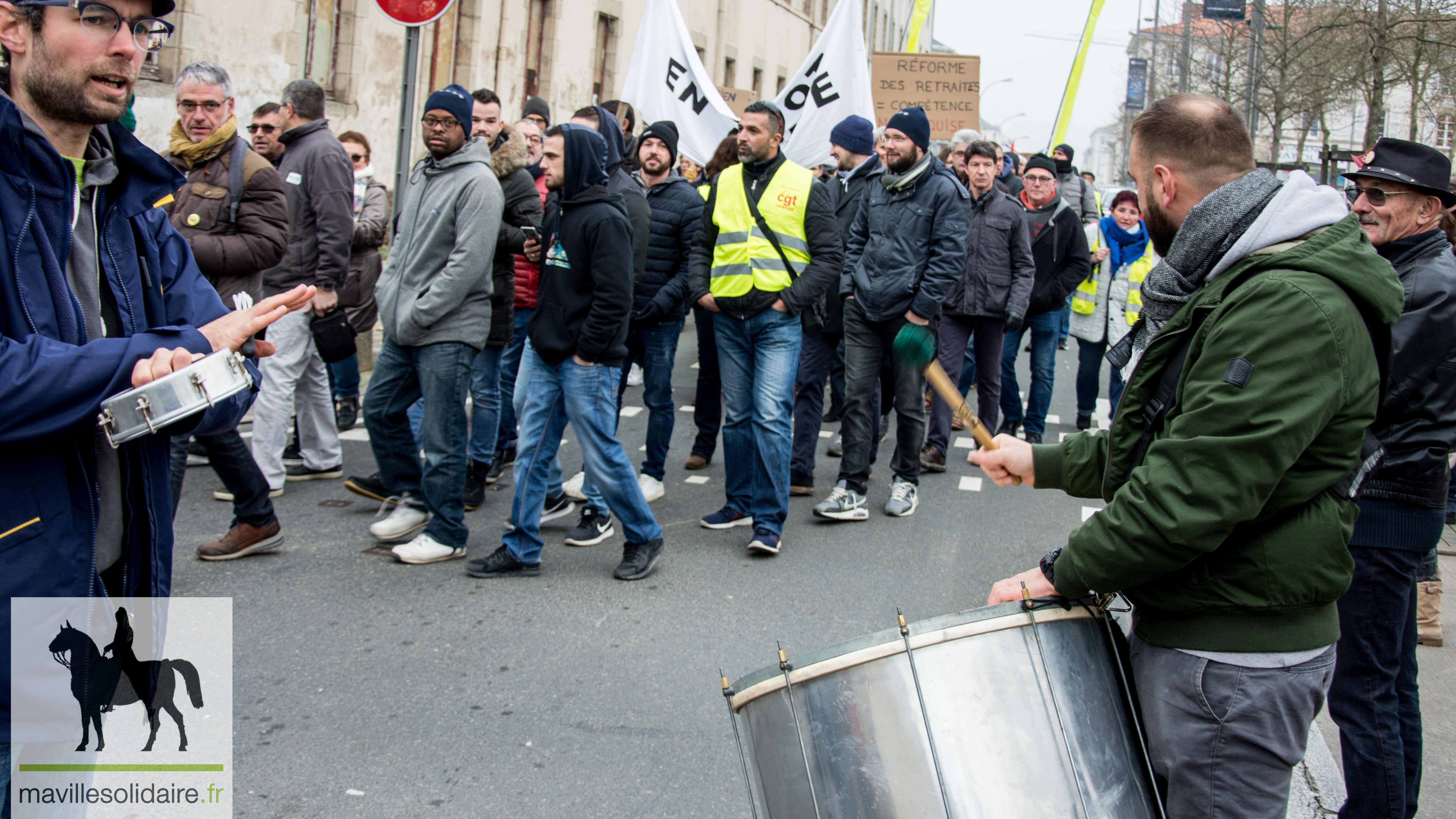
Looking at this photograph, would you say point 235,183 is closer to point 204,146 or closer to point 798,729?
point 204,146

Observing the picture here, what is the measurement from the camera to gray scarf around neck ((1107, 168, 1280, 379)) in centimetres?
219

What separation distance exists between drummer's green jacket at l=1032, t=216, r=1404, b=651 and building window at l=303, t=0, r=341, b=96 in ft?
48.0

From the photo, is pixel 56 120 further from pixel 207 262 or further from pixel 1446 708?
pixel 1446 708

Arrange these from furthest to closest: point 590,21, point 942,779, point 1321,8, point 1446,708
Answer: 1. point 590,21
2. point 1321,8
3. point 1446,708
4. point 942,779

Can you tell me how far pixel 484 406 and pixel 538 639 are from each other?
84.3 inches

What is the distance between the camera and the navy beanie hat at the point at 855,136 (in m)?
7.34

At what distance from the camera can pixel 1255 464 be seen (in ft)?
6.62

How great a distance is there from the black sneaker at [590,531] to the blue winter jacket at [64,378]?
3.69 m

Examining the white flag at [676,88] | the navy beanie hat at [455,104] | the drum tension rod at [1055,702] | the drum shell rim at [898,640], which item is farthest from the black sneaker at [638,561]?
the white flag at [676,88]

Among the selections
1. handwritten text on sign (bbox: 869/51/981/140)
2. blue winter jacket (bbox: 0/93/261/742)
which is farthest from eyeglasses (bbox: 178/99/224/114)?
handwritten text on sign (bbox: 869/51/981/140)

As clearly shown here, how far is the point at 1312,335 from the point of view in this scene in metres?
2.02

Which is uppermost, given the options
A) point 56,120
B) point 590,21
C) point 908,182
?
point 590,21

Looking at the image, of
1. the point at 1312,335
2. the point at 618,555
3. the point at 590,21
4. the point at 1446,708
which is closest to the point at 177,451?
the point at 618,555

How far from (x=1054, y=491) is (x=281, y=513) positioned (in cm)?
454
